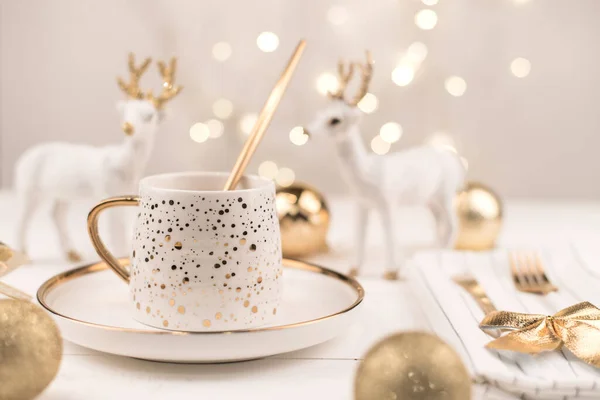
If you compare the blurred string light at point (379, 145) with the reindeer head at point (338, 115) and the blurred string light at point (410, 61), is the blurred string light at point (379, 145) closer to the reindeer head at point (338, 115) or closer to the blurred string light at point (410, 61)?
the blurred string light at point (410, 61)

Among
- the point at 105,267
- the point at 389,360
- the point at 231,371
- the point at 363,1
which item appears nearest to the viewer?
the point at 389,360

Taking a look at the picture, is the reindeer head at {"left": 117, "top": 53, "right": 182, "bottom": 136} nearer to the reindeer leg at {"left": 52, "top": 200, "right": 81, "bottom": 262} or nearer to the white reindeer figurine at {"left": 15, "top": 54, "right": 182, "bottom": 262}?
the white reindeer figurine at {"left": 15, "top": 54, "right": 182, "bottom": 262}

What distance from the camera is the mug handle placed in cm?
57

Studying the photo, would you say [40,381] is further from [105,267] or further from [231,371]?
[105,267]

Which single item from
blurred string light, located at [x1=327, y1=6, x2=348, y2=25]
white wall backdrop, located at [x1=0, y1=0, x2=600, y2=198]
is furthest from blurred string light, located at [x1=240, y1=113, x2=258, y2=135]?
blurred string light, located at [x1=327, y1=6, x2=348, y2=25]

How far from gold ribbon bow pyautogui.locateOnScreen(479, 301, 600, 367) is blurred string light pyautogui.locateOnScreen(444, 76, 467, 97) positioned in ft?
3.04

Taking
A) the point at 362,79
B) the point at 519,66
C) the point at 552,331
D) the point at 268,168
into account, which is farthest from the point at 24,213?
the point at 519,66

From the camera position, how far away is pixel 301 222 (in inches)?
38.4

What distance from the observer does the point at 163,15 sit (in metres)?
1.39

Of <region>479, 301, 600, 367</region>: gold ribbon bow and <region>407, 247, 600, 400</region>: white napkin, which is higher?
<region>479, 301, 600, 367</region>: gold ribbon bow

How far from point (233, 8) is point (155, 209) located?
949mm

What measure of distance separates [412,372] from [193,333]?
0.16 meters

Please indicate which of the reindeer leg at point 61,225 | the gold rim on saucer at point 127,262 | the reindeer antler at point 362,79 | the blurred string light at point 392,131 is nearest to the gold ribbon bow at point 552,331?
the gold rim on saucer at point 127,262

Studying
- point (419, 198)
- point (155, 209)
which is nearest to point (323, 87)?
point (419, 198)
